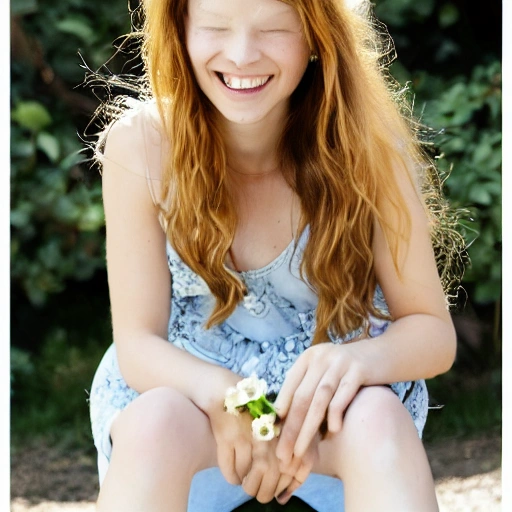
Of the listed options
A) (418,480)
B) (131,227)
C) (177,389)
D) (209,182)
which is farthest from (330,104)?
(418,480)

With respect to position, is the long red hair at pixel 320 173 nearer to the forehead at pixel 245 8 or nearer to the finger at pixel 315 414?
the forehead at pixel 245 8

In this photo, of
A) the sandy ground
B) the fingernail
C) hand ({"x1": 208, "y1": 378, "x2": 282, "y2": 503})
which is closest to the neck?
hand ({"x1": 208, "y1": 378, "x2": 282, "y2": 503})

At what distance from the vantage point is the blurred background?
285 cm

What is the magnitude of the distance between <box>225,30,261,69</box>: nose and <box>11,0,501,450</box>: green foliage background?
4.27 ft

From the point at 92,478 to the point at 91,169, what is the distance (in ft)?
3.14

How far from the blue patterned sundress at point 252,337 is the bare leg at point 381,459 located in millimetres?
266

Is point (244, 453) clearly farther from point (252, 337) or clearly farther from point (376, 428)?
point (252, 337)

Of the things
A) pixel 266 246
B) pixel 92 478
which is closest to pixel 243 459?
pixel 266 246

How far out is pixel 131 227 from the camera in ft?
5.51

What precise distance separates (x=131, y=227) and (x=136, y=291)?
116 mm

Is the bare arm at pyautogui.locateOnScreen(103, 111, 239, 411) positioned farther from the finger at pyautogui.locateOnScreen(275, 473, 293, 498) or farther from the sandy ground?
the sandy ground

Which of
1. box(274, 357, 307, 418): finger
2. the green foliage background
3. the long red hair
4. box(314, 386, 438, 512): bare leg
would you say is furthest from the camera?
the green foliage background

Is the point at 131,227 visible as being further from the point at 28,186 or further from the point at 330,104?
the point at 28,186
